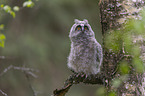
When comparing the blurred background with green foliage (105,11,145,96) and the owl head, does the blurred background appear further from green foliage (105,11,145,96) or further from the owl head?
green foliage (105,11,145,96)

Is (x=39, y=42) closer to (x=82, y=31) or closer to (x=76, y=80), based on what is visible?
(x=82, y=31)

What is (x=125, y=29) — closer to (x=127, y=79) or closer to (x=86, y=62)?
(x=127, y=79)

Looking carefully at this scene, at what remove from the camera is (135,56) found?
2.54m

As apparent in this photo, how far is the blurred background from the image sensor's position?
744 centimetres

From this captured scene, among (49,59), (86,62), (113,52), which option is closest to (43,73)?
(49,59)

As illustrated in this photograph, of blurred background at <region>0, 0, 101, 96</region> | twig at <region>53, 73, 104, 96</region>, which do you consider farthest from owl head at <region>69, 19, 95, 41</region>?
blurred background at <region>0, 0, 101, 96</region>

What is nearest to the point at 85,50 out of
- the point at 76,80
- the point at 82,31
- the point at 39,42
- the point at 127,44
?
the point at 82,31

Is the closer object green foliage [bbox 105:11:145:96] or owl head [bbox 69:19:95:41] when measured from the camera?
green foliage [bbox 105:11:145:96]

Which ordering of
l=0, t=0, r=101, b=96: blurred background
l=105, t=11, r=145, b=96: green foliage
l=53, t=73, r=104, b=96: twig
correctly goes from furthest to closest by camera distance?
1. l=0, t=0, r=101, b=96: blurred background
2. l=53, t=73, r=104, b=96: twig
3. l=105, t=11, r=145, b=96: green foliage

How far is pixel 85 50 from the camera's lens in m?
4.15

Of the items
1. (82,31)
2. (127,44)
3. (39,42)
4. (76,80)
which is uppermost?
(39,42)

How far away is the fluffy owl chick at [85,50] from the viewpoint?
4141 millimetres

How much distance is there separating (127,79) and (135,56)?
0.82 feet

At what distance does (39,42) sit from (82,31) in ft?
11.5
